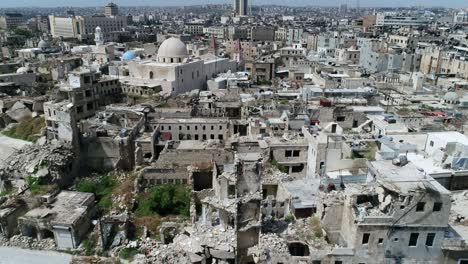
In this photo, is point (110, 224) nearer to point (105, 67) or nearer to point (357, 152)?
point (357, 152)

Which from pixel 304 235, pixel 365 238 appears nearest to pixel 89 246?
pixel 304 235

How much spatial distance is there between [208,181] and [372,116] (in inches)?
694

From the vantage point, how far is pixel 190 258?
70.5 feet

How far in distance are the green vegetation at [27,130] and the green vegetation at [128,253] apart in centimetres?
2477

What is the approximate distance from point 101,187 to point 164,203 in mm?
7401

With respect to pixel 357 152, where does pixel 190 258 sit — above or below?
below

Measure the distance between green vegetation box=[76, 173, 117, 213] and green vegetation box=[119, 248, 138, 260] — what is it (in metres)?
5.80

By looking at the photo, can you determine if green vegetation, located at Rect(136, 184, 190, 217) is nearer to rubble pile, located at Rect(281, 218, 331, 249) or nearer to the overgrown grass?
the overgrown grass

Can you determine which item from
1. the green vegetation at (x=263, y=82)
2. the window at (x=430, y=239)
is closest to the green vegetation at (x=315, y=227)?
the window at (x=430, y=239)

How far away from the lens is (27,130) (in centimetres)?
4478

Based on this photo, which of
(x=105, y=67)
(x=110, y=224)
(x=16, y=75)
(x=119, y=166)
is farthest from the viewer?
(x=105, y=67)

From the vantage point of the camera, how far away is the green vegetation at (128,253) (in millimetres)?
24906

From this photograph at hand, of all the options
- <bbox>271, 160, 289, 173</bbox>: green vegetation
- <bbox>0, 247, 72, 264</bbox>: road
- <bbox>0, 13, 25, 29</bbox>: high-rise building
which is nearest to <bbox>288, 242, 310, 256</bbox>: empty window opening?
<bbox>271, 160, 289, 173</bbox>: green vegetation

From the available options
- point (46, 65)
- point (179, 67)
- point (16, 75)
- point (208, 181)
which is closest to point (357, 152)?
point (208, 181)
